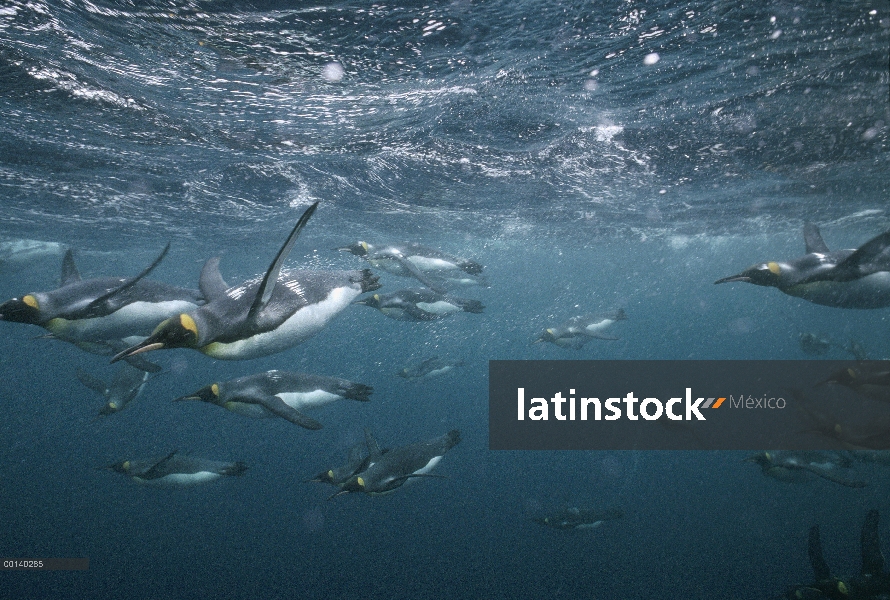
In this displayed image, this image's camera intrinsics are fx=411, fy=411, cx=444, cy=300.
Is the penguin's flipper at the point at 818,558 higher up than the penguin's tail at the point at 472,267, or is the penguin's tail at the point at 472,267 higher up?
the penguin's tail at the point at 472,267

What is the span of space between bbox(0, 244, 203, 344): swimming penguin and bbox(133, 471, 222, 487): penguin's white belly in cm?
406

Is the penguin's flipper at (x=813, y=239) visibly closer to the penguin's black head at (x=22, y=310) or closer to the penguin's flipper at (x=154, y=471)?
the penguin's black head at (x=22, y=310)

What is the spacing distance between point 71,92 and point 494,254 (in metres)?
26.3

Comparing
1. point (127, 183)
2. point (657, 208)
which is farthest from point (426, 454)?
point (657, 208)

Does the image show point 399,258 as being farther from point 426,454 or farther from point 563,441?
point 563,441

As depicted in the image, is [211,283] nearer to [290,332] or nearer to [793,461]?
[290,332]

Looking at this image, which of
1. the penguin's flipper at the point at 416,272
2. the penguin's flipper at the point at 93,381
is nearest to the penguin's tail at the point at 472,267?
the penguin's flipper at the point at 416,272

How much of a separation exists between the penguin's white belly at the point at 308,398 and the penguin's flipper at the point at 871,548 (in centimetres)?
807

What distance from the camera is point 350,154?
1025cm

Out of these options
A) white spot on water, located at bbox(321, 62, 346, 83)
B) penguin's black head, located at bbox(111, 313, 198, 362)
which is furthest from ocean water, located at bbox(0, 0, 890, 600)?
penguin's black head, located at bbox(111, 313, 198, 362)

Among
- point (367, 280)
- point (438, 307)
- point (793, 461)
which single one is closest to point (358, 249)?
point (438, 307)

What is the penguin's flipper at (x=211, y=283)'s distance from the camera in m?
3.67

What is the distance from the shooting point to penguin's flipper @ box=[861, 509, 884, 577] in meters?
6.02

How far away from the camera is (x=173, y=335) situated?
2.54 meters
